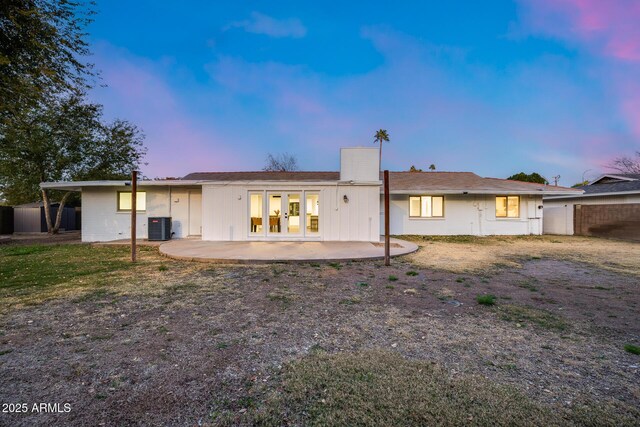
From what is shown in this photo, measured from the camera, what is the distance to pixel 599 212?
1516 centimetres

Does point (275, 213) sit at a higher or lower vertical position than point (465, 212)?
lower

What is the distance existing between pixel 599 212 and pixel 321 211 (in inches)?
615

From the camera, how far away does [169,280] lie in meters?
5.74

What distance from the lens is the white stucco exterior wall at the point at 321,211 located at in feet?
36.6

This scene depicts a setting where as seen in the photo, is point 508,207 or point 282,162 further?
point 282,162

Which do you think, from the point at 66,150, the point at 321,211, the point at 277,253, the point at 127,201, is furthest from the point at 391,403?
the point at 66,150

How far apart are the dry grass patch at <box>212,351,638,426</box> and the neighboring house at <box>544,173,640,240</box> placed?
18.1 m

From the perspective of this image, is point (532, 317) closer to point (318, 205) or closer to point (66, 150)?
point (318, 205)

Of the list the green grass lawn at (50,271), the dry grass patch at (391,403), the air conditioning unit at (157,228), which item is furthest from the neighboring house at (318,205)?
the dry grass patch at (391,403)

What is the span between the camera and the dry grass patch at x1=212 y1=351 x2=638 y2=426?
1.80 m

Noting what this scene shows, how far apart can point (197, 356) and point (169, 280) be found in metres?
3.60

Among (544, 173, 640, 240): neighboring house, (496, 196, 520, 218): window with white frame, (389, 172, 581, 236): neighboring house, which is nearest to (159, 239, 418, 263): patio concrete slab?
(389, 172, 581, 236): neighboring house

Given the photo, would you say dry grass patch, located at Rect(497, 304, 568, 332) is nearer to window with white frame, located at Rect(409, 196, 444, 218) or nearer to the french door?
the french door

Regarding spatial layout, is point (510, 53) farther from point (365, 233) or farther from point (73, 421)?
point (73, 421)
